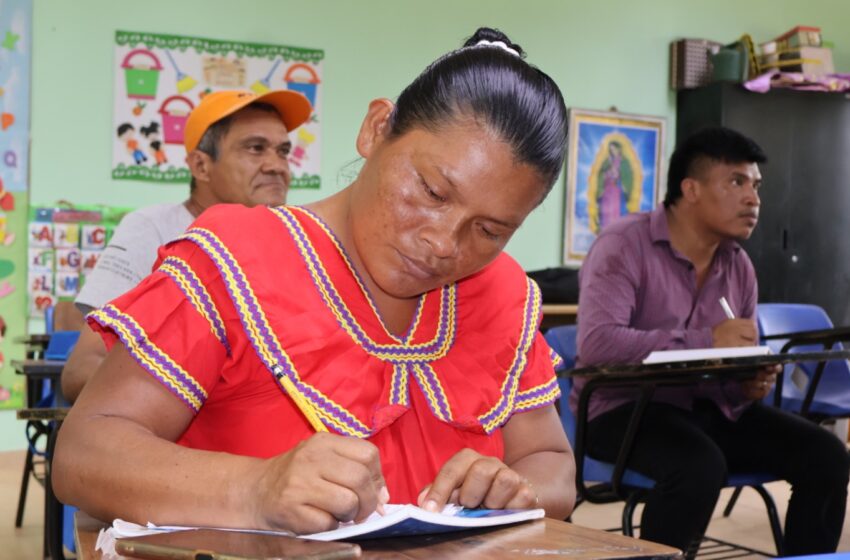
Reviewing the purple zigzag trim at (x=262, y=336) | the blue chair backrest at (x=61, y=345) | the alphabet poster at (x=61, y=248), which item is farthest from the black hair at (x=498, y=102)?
the alphabet poster at (x=61, y=248)

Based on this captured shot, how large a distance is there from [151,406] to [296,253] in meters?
0.25

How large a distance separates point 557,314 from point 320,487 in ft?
13.1

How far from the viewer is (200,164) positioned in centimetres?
310

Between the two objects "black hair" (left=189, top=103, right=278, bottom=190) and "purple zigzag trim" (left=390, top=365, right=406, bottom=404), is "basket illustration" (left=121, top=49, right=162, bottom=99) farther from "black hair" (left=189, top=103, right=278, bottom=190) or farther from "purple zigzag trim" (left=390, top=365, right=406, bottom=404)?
"purple zigzag trim" (left=390, top=365, right=406, bottom=404)

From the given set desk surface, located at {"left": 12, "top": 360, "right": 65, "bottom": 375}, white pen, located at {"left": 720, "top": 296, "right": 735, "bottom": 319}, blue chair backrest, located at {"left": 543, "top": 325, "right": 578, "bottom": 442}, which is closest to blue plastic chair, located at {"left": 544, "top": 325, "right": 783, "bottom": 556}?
blue chair backrest, located at {"left": 543, "top": 325, "right": 578, "bottom": 442}

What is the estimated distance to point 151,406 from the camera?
3.46 ft

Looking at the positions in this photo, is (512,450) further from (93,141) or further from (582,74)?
(582,74)

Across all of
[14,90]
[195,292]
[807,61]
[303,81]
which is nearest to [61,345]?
[195,292]

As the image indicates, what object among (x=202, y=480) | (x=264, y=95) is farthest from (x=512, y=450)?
(x=264, y=95)

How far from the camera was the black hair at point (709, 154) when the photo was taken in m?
3.35

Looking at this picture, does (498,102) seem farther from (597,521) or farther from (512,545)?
(597,521)

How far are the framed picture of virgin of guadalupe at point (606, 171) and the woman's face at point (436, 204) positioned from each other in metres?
5.11

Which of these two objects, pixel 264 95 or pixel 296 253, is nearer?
pixel 296 253

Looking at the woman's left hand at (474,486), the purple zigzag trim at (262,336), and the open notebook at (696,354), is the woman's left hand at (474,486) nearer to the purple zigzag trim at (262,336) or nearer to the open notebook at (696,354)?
the purple zigzag trim at (262,336)
